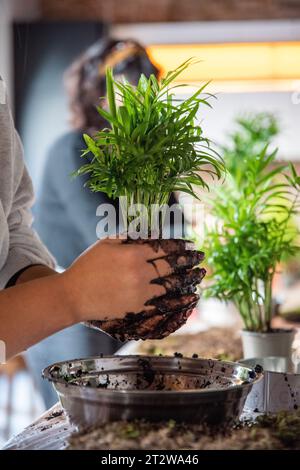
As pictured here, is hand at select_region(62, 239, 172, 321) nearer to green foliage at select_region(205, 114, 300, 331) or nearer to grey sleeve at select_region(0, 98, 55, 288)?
grey sleeve at select_region(0, 98, 55, 288)

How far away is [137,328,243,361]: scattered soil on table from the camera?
171 centimetres

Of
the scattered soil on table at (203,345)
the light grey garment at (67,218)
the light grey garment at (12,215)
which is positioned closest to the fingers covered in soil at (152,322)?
the light grey garment at (12,215)

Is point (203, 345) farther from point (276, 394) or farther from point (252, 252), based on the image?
point (276, 394)

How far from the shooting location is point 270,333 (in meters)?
1.41

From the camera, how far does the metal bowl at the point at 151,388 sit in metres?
0.79

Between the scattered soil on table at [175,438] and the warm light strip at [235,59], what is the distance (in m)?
2.86

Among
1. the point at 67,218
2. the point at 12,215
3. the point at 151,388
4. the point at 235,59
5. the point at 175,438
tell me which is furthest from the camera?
the point at 235,59

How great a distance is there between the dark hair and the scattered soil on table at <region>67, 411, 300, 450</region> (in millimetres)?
1520

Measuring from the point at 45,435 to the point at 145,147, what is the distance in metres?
0.36

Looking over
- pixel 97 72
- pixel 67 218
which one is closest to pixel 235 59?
pixel 97 72

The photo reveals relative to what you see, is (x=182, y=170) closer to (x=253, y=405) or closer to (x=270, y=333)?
(x=253, y=405)

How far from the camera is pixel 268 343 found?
140 centimetres

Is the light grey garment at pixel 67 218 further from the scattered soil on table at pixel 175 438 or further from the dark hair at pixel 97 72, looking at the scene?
the scattered soil on table at pixel 175 438

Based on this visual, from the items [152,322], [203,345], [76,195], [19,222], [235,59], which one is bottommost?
[203,345]
